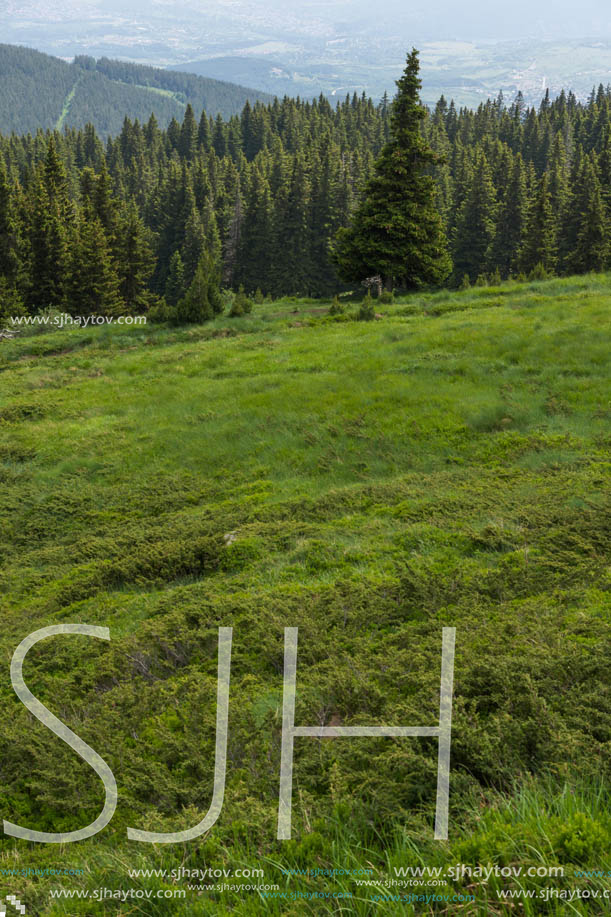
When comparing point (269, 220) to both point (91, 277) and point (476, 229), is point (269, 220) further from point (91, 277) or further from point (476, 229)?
point (91, 277)

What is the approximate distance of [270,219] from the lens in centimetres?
6700

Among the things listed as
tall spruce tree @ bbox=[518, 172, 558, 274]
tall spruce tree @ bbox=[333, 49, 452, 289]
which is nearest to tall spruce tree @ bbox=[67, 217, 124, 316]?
tall spruce tree @ bbox=[333, 49, 452, 289]

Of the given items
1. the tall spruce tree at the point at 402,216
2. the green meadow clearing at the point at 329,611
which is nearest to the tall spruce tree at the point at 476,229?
the tall spruce tree at the point at 402,216

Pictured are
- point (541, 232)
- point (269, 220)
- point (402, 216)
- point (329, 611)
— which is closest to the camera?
point (329, 611)

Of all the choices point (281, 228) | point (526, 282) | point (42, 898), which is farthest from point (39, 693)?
point (281, 228)

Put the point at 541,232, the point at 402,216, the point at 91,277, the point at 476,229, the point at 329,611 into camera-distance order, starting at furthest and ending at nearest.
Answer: the point at 476,229 < the point at 541,232 < the point at 91,277 < the point at 402,216 < the point at 329,611

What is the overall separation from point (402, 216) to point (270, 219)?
4229cm

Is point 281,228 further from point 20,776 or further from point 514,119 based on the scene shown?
point 514,119

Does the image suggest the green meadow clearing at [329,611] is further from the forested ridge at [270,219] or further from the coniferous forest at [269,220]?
the forested ridge at [270,219]

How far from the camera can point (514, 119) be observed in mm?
117188

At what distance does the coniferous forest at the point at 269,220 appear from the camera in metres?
46.8

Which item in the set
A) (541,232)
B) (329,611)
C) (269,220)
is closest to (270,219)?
(269,220)

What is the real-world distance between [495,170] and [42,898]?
3410 inches

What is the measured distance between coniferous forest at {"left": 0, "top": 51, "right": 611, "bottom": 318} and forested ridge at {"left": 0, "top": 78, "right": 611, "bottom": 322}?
142mm
